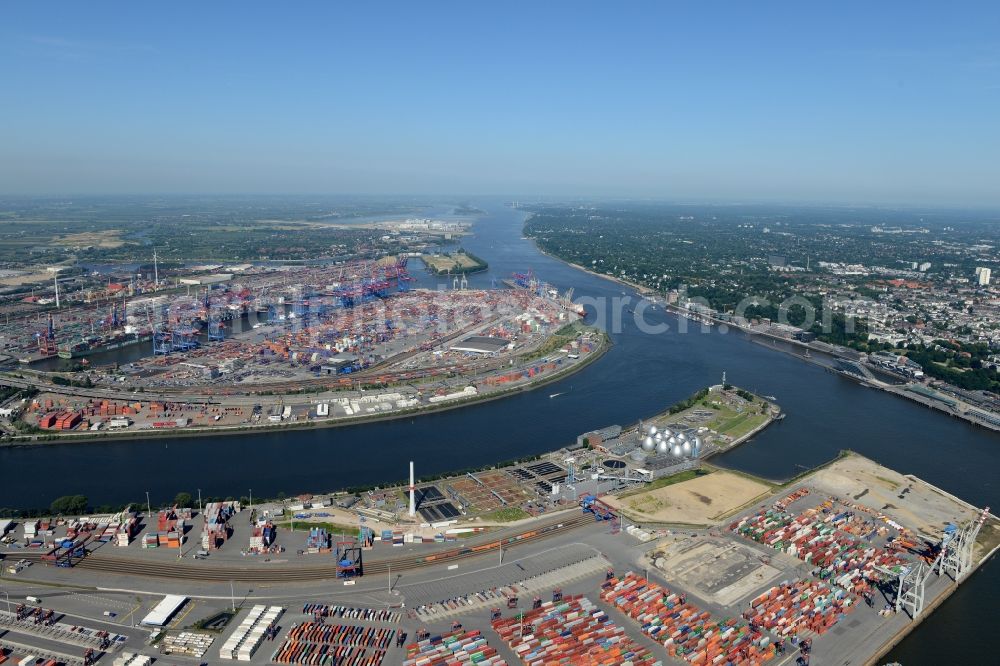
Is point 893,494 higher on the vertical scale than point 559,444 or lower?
lower

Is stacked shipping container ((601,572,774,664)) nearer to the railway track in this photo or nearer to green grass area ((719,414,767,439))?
the railway track

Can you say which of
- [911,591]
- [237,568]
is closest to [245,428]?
[237,568]

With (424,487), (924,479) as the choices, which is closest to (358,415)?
(424,487)

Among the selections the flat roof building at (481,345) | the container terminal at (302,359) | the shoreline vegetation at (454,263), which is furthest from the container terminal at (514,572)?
the shoreline vegetation at (454,263)

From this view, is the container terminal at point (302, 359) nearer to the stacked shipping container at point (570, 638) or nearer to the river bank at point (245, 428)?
the river bank at point (245, 428)

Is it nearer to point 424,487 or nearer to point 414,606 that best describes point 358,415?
point 424,487

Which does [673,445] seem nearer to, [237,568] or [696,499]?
[696,499]
